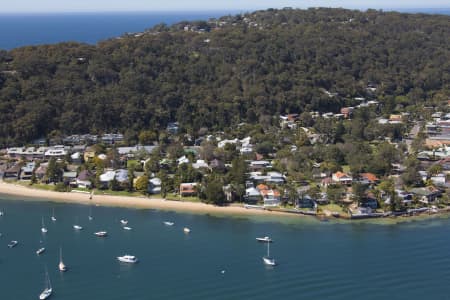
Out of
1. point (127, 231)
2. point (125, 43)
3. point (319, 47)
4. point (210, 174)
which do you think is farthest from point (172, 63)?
point (127, 231)

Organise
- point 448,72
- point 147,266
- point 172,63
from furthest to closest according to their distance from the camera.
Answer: point 448,72, point 172,63, point 147,266

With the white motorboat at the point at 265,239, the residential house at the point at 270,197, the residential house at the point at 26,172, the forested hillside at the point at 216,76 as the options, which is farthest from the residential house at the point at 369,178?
the residential house at the point at 26,172

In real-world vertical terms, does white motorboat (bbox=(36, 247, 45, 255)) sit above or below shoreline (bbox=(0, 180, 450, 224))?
above

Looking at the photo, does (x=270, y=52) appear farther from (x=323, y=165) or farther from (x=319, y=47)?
(x=323, y=165)

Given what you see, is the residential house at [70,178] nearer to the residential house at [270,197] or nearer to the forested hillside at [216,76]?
the forested hillside at [216,76]

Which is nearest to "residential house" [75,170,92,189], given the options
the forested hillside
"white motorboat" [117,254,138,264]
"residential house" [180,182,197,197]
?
"residential house" [180,182,197,197]

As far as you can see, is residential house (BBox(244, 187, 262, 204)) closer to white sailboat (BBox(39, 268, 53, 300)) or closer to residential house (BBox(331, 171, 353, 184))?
residential house (BBox(331, 171, 353, 184))

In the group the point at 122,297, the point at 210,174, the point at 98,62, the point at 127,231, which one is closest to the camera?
the point at 122,297
